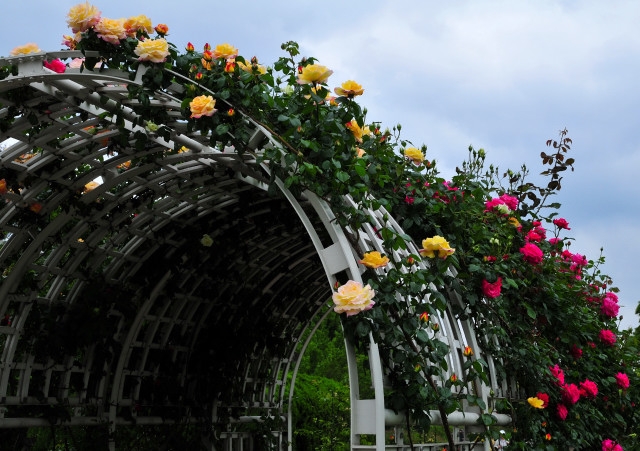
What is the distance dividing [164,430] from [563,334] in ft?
11.5

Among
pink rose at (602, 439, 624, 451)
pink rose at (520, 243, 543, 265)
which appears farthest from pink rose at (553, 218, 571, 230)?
pink rose at (602, 439, 624, 451)

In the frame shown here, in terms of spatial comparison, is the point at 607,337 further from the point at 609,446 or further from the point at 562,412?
the point at 562,412

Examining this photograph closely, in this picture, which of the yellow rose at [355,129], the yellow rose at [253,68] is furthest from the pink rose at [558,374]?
the yellow rose at [253,68]

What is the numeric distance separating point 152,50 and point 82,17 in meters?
0.42

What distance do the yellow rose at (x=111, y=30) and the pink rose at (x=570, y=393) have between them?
3.20m

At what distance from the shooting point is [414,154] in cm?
450

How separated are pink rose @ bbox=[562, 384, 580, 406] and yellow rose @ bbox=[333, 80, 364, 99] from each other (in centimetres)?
229

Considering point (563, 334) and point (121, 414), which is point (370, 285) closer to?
point (563, 334)

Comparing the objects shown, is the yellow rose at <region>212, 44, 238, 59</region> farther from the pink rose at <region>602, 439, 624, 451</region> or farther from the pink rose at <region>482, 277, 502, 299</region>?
the pink rose at <region>602, 439, 624, 451</region>

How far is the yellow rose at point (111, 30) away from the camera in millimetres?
3766

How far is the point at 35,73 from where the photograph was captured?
13.4 feet

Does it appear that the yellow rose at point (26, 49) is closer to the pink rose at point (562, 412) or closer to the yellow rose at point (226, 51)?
the yellow rose at point (226, 51)

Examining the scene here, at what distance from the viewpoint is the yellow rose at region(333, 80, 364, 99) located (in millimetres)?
3582

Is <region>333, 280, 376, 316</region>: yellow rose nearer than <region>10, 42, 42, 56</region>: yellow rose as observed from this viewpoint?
Yes
